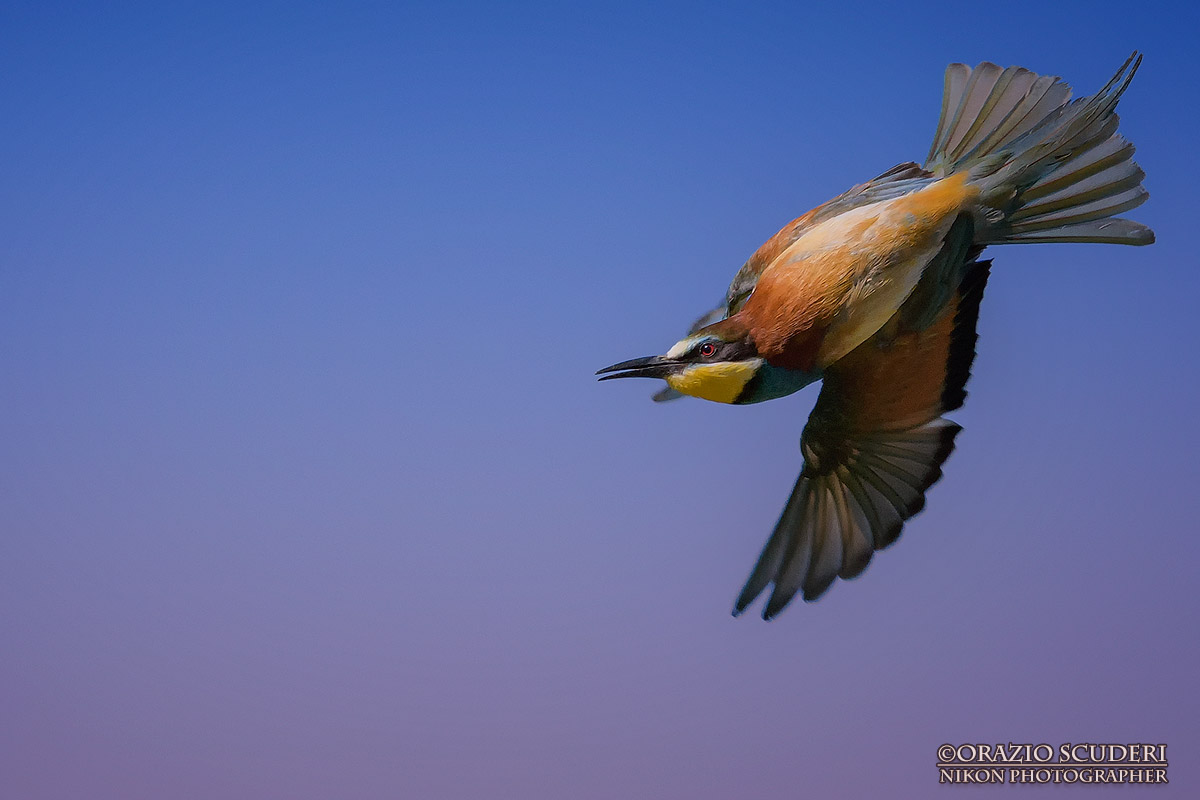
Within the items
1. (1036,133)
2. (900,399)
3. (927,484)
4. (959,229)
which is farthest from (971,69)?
(927,484)

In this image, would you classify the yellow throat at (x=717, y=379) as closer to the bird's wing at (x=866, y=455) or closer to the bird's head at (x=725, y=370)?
the bird's head at (x=725, y=370)

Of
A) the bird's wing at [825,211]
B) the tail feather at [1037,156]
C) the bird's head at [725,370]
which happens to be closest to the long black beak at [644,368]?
the bird's head at [725,370]

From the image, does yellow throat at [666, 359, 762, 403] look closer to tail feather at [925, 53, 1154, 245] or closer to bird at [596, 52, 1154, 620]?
bird at [596, 52, 1154, 620]

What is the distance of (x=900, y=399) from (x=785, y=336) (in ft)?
2.23

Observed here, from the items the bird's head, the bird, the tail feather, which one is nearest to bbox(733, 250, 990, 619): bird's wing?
the bird

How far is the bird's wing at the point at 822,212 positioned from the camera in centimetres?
220

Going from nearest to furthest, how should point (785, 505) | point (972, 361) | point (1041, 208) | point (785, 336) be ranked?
point (785, 336) < point (1041, 208) < point (972, 361) < point (785, 505)

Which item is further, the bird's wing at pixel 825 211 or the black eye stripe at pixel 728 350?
the bird's wing at pixel 825 211

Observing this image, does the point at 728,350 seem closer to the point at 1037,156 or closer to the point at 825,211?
the point at 825,211

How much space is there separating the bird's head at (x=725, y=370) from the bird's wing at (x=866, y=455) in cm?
44

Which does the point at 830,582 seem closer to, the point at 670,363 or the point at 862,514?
the point at 862,514

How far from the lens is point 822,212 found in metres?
2.23

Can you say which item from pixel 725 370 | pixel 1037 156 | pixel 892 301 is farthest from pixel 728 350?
pixel 1037 156

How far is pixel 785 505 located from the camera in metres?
2.68
